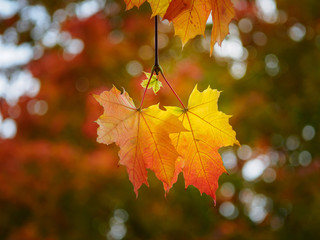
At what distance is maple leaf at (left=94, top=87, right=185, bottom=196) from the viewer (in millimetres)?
822

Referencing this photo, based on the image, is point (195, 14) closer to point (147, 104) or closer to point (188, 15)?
point (188, 15)

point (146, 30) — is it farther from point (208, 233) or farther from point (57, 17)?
point (208, 233)

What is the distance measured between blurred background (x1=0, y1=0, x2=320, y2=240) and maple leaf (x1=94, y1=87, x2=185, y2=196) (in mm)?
2923

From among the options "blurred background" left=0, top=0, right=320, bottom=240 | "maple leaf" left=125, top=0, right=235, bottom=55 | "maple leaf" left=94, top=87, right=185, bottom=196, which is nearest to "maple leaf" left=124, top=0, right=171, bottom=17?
"maple leaf" left=125, top=0, right=235, bottom=55

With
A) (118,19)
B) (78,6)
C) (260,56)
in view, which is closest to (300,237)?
(260,56)

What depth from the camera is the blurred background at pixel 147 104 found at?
3.75 meters

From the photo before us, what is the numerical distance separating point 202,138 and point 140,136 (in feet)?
0.53

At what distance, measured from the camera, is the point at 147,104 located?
3799 mm

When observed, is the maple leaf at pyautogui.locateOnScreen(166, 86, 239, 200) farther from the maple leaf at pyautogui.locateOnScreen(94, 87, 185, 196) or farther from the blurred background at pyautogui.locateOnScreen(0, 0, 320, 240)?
the blurred background at pyautogui.locateOnScreen(0, 0, 320, 240)

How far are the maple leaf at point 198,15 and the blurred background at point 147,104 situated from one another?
297 cm

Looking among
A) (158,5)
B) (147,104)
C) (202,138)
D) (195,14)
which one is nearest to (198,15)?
(195,14)

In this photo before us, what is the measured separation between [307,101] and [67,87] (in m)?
3.02

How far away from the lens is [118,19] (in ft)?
16.9

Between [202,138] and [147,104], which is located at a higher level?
[147,104]
